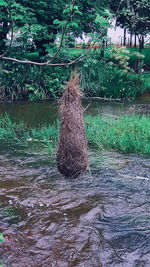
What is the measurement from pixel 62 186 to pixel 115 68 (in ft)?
47.8

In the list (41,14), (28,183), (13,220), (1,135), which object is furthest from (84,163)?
(41,14)

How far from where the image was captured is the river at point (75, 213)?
3939 mm

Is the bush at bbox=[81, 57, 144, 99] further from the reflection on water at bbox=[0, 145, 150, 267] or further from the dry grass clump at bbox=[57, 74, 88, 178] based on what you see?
the dry grass clump at bbox=[57, 74, 88, 178]

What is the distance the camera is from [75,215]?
4953 mm

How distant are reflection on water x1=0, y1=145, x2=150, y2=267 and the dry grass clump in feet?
0.81

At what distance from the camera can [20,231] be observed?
14.6 ft

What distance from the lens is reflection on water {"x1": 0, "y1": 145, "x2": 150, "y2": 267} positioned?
3.94 m

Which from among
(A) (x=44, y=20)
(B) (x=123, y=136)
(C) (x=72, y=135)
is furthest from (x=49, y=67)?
(C) (x=72, y=135)

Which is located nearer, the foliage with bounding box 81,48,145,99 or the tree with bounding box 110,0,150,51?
the foliage with bounding box 81,48,145,99

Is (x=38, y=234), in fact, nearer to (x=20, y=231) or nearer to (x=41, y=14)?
(x=20, y=231)

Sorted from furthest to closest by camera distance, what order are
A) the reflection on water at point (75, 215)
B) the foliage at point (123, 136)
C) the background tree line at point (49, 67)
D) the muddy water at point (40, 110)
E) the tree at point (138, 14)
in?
the tree at point (138, 14) < the background tree line at point (49, 67) < the muddy water at point (40, 110) < the foliage at point (123, 136) < the reflection on water at point (75, 215)

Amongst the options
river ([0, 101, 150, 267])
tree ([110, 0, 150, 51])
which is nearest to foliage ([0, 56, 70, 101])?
tree ([110, 0, 150, 51])

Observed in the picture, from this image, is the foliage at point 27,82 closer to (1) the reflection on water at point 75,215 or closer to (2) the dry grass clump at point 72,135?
(1) the reflection on water at point 75,215

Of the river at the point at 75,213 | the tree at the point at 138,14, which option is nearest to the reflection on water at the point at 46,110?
the tree at the point at 138,14
